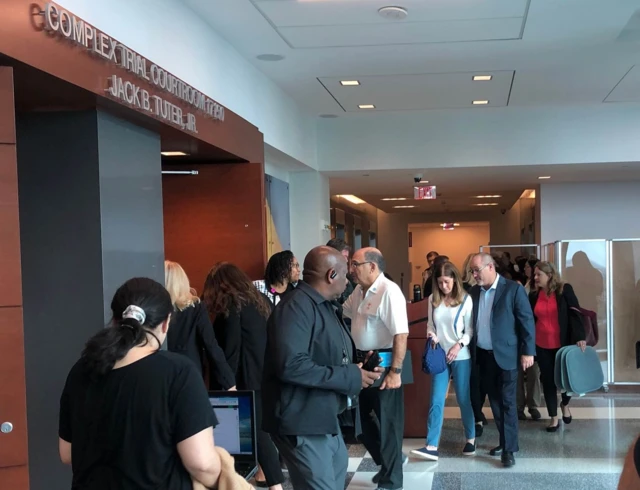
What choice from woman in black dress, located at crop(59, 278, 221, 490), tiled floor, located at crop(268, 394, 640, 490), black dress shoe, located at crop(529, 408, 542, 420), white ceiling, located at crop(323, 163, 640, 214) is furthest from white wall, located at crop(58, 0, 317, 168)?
black dress shoe, located at crop(529, 408, 542, 420)

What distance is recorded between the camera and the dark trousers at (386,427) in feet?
16.1

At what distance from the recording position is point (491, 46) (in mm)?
6527

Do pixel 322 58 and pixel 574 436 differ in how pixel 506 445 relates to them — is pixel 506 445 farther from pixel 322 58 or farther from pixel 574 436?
pixel 322 58

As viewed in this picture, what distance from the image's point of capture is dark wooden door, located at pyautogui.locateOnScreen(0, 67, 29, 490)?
119 inches

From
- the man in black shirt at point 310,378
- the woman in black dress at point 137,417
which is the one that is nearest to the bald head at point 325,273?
the man in black shirt at point 310,378

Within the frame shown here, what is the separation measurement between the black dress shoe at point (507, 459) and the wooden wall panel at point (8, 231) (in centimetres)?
390

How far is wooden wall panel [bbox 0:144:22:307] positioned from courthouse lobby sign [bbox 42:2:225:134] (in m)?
0.59

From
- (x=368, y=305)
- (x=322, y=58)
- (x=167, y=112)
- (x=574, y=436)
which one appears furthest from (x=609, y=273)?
(x=167, y=112)

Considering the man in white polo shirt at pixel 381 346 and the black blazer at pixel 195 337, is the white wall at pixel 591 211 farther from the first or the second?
the black blazer at pixel 195 337

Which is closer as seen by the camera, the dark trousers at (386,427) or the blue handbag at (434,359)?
the dark trousers at (386,427)

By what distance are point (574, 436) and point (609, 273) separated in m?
3.13

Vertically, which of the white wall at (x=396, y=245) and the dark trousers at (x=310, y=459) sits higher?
the white wall at (x=396, y=245)

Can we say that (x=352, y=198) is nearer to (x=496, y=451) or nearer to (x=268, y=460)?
(x=496, y=451)

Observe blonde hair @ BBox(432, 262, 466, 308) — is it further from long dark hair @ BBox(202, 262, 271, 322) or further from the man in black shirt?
the man in black shirt
